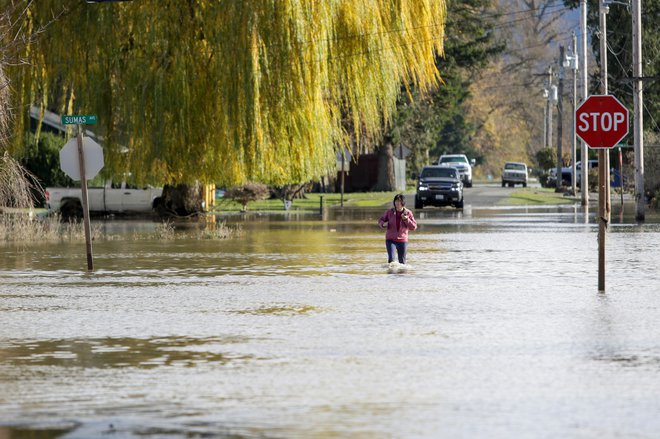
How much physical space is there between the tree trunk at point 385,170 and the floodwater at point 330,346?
58316mm

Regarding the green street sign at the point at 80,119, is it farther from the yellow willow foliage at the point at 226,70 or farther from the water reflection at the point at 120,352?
the water reflection at the point at 120,352

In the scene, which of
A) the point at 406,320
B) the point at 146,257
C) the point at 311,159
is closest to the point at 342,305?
the point at 406,320

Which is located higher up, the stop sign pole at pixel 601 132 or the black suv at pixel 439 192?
the stop sign pole at pixel 601 132

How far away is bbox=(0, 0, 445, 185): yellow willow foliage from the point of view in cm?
3353

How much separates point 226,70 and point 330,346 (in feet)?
68.3

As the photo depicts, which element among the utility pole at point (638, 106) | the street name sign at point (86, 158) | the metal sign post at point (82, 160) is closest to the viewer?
the metal sign post at point (82, 160)

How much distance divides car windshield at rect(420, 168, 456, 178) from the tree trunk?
25.9 m

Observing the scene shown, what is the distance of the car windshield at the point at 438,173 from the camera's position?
58.7 m

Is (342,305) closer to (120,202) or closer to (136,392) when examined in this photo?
(136,392)

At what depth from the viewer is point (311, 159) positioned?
116 ft

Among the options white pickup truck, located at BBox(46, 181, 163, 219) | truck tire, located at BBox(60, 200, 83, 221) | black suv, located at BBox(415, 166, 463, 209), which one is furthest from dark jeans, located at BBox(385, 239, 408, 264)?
black suv, located at BBox(415, 166, 463, 209)

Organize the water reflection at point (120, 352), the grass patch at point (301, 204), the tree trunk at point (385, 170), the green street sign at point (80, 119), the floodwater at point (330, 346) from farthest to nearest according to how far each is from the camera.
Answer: the tree trunk at point (385, 170) → the grass patch at point (301, 204) → the green street sign at point (80, 119) → the water reflection at point (120, 352) → the floodwater at point (330, 346)

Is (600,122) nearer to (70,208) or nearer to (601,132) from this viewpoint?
(601,132)

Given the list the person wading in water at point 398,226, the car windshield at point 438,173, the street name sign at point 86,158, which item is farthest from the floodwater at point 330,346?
the car windshield at point 438,173
